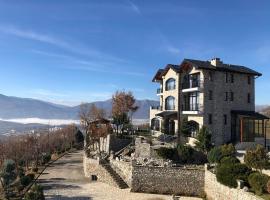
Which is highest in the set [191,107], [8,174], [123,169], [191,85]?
[191,85]

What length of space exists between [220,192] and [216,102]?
2016 centimetres

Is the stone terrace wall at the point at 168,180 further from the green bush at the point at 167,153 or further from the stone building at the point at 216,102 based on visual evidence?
the stone building at the point at 216,102

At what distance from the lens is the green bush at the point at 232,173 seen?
30.4m

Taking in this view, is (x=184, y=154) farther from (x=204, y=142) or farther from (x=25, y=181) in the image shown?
(x=25, y=181)

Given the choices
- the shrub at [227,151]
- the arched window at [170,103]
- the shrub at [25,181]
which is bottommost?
the shrub at [25,181]

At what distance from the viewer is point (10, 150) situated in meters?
66.7

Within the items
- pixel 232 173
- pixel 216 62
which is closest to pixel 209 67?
pixel 216 62

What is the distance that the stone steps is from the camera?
40.0 metres

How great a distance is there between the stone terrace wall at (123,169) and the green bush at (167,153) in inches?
165

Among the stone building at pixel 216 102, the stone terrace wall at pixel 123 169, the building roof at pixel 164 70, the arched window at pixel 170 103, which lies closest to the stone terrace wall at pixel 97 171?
the stone terrace wall at pixel 123 169

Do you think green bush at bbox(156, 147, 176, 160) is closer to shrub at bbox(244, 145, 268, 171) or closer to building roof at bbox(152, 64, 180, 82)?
shrub at bbox(244, 145, 268, 171)

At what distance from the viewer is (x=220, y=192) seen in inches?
1277

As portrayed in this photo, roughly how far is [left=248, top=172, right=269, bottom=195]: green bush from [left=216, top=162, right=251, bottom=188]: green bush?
4.32ft

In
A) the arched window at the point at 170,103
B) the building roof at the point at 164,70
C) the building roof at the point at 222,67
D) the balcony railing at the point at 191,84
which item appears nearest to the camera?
the building roof at the point at 222,67
